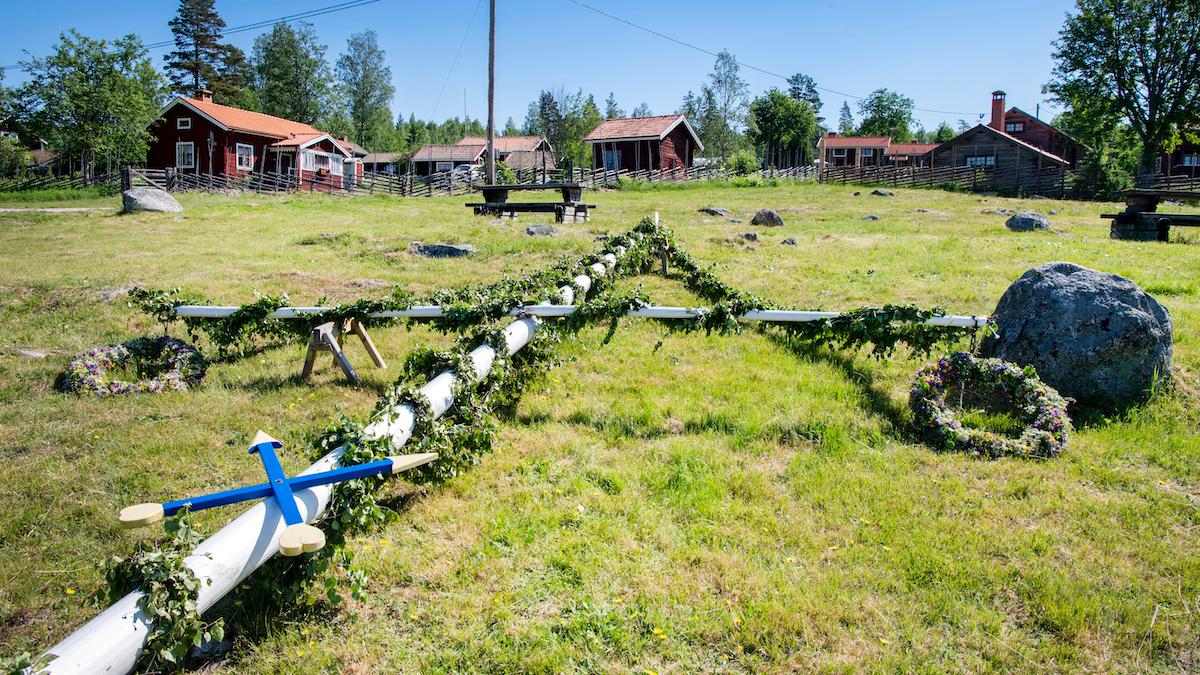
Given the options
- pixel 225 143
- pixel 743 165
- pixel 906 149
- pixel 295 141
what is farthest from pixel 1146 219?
pixel 906 149

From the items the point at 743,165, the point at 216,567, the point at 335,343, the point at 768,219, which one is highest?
the point at 743,165

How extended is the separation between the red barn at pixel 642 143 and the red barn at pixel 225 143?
1726cm

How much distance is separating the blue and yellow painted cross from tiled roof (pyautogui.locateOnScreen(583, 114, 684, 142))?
44102mm

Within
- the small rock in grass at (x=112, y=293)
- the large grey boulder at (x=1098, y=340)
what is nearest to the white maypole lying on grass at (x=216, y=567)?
the large grey boulder at (x=1098, y=340)

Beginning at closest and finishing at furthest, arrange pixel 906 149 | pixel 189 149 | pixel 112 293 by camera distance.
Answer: pixel 112 293, pixel 189 149, pixel 906 149

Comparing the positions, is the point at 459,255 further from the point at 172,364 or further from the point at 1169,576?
the point at 1169,576

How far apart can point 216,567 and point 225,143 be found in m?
45.1

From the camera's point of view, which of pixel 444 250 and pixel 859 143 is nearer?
pixel 444 250

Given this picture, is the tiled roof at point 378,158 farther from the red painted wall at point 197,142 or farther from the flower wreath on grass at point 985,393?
the flower wreath on grass at point 985,393

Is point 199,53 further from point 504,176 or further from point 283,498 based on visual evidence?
point 283,498

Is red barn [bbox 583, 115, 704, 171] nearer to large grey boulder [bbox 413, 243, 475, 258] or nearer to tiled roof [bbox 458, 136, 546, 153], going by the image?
tiled roof [bbox 458, 136, 546, 153]

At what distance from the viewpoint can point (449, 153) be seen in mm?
57500

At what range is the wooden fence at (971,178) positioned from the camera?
1446 inches

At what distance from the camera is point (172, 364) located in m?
6.61
